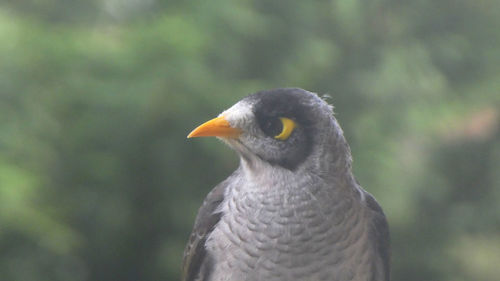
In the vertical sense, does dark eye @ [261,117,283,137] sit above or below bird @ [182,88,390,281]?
above

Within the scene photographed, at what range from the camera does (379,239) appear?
145 cm

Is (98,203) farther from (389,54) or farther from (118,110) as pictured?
(389,54)

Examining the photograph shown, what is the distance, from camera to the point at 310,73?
2.78m

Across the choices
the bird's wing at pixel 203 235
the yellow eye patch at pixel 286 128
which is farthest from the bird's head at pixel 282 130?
the bird's wing at pixel 203 235

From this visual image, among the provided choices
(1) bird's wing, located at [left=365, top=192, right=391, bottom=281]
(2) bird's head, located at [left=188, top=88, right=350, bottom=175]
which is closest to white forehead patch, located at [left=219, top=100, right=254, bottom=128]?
(2) bird's head, located at [left=188, top=88, right=350, bottom=175]

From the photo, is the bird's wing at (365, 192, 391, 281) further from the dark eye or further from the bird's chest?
the dark eye

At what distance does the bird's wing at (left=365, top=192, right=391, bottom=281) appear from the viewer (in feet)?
4.74

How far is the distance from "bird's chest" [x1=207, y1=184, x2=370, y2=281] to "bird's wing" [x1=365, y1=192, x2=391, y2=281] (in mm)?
123

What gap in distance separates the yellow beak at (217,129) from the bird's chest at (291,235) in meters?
0.15

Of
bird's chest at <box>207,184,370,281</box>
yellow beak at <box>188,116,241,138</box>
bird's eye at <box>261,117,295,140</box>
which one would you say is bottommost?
bird's chest at <box>207,184,370,281</box>

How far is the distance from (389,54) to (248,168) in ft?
5.90

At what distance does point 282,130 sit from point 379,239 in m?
0.37

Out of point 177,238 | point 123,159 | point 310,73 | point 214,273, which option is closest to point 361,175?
point 310,73

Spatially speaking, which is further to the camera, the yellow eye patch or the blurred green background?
the blurred green background
